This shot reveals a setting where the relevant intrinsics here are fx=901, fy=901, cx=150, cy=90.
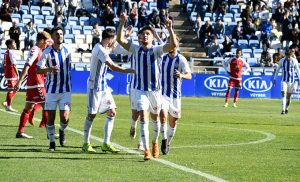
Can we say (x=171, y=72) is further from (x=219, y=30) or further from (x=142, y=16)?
(x=219, y=30)

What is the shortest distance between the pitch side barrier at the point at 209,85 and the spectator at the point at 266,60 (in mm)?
1902

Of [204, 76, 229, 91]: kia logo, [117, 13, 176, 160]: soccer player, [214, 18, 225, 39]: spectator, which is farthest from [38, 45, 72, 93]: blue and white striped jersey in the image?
[214, 18, 225, 39]: spectator

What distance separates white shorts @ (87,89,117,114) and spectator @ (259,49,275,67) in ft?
100

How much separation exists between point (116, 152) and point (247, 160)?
2.34 meters

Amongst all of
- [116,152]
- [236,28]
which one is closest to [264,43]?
[236,28]

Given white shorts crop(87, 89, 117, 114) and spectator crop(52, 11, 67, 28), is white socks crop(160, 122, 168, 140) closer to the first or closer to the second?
white shorts crop(87, 89, 117, 114)

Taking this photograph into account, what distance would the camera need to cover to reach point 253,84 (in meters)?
43.6

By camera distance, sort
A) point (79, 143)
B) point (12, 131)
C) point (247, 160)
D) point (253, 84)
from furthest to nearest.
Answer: point (253, 84) < point (12, 131) < point (79, 143) < point (247, 160)

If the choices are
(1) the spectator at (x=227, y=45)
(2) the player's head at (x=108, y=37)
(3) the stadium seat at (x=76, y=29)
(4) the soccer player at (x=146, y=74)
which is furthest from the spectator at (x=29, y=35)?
(4) the soccer player at (x=146, y=74)

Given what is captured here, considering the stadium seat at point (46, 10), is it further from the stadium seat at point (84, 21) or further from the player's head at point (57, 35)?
the player's head at point (57, 35)

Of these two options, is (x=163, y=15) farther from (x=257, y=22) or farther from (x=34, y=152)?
(x=34, y=152)

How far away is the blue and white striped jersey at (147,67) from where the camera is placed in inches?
581

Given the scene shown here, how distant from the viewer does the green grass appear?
12.3m

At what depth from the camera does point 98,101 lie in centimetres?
1578
